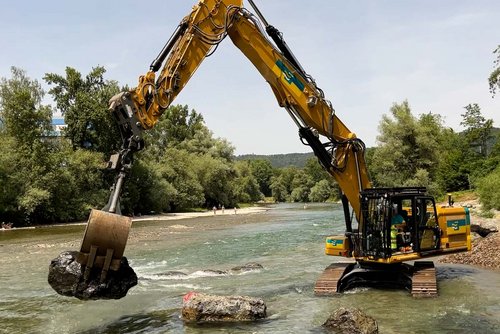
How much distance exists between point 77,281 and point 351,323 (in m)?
4.69

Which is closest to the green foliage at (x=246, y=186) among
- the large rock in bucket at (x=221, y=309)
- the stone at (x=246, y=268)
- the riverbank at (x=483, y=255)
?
the stone at (x=246, y=268)

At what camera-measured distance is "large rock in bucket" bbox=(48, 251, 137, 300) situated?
26.3 feet

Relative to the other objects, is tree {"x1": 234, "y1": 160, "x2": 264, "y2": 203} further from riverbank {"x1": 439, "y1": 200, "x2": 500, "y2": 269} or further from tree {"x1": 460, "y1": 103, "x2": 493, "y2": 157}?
riverbank {"x1": 439, "y1": 200, "x2": 500, "y2": 269}

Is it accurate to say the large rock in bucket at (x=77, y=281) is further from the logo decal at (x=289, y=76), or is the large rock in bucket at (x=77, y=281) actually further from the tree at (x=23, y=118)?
the tree at (x=23, y=118)

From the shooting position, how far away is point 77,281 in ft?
26.3

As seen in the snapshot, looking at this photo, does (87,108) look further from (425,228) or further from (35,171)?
(425,228)

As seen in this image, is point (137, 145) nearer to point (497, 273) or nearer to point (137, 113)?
point (137, 113)

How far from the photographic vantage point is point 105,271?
26.6ft

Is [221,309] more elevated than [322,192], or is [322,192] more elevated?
[322,192]

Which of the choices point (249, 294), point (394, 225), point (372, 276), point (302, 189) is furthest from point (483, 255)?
point (302, 189)

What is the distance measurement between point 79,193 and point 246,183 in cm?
5531

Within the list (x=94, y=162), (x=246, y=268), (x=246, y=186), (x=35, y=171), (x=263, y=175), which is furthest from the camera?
A: (x=263, y=175)

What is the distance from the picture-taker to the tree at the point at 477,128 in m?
80.8

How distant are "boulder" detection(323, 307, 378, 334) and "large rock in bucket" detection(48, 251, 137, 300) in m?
3.88
